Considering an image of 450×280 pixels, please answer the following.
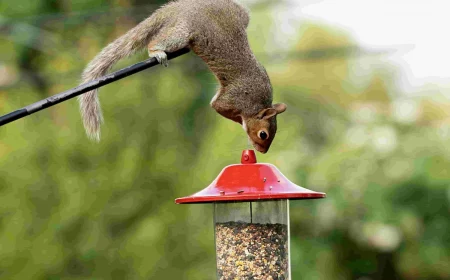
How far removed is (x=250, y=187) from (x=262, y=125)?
0.54 metres

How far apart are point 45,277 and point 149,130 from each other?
1474 mm

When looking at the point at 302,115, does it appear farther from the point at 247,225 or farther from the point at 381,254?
the point at 247,225

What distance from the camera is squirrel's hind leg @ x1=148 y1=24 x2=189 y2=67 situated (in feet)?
7.70

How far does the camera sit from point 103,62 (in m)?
2.45

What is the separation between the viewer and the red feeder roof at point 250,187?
2307 millimetres

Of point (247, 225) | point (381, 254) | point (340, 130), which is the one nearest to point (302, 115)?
point (340, 130)

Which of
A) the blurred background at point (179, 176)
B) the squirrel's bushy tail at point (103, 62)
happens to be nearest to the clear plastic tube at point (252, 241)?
the squirrel's bushy tail at point (103, 62)

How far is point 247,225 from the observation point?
2.63 meters

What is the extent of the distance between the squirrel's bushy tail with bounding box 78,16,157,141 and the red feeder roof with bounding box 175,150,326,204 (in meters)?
0.36

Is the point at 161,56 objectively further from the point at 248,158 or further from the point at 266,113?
the point at 266,113

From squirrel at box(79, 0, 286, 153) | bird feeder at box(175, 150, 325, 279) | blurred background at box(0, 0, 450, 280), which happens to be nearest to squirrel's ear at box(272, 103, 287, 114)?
squirrel at box(79, 0, 286, 153)

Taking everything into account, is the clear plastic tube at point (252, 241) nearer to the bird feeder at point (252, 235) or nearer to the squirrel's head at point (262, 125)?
the bird feeder at point (252, 235)

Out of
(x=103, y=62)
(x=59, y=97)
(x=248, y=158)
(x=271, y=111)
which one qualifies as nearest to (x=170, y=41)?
(x=103, y=62)

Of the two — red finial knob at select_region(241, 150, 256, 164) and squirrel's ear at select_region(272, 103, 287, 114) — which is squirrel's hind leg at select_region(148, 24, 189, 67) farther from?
squirrel's ear at select_region(272, 103, 287, 114)
